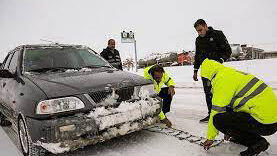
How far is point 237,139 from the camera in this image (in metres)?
3.21

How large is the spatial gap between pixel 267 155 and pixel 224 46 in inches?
84.5

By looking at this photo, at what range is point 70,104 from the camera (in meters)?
3.13

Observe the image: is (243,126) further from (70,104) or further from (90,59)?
(90,59)

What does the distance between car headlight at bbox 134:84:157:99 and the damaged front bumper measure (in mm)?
237

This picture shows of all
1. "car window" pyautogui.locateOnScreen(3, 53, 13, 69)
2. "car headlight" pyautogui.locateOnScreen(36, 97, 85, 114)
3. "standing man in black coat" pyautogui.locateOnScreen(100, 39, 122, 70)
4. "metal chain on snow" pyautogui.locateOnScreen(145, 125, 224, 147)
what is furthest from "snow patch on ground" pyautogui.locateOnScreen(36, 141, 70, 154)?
"standing man in black coat" pyautogui.locateOnScreen(100, 39, 122, 70)

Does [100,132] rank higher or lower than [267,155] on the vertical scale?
higher


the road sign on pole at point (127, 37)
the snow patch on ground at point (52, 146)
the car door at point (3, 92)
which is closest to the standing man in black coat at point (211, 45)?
the snow patch on ground at point (52, 146)

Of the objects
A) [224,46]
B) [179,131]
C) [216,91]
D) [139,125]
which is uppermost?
[224,46]

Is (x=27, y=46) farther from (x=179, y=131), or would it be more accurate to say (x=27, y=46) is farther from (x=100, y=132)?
(x=179, y=131)

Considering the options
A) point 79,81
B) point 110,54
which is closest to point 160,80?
point 79,81

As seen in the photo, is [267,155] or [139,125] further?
[139,125]

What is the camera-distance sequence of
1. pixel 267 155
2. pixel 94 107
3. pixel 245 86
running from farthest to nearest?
pixel 94 107
pixel 267 155
pixel 245 86

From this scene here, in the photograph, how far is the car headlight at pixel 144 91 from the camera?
369 cm

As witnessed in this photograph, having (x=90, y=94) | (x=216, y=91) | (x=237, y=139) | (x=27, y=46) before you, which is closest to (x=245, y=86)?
(x=216, y=91)
